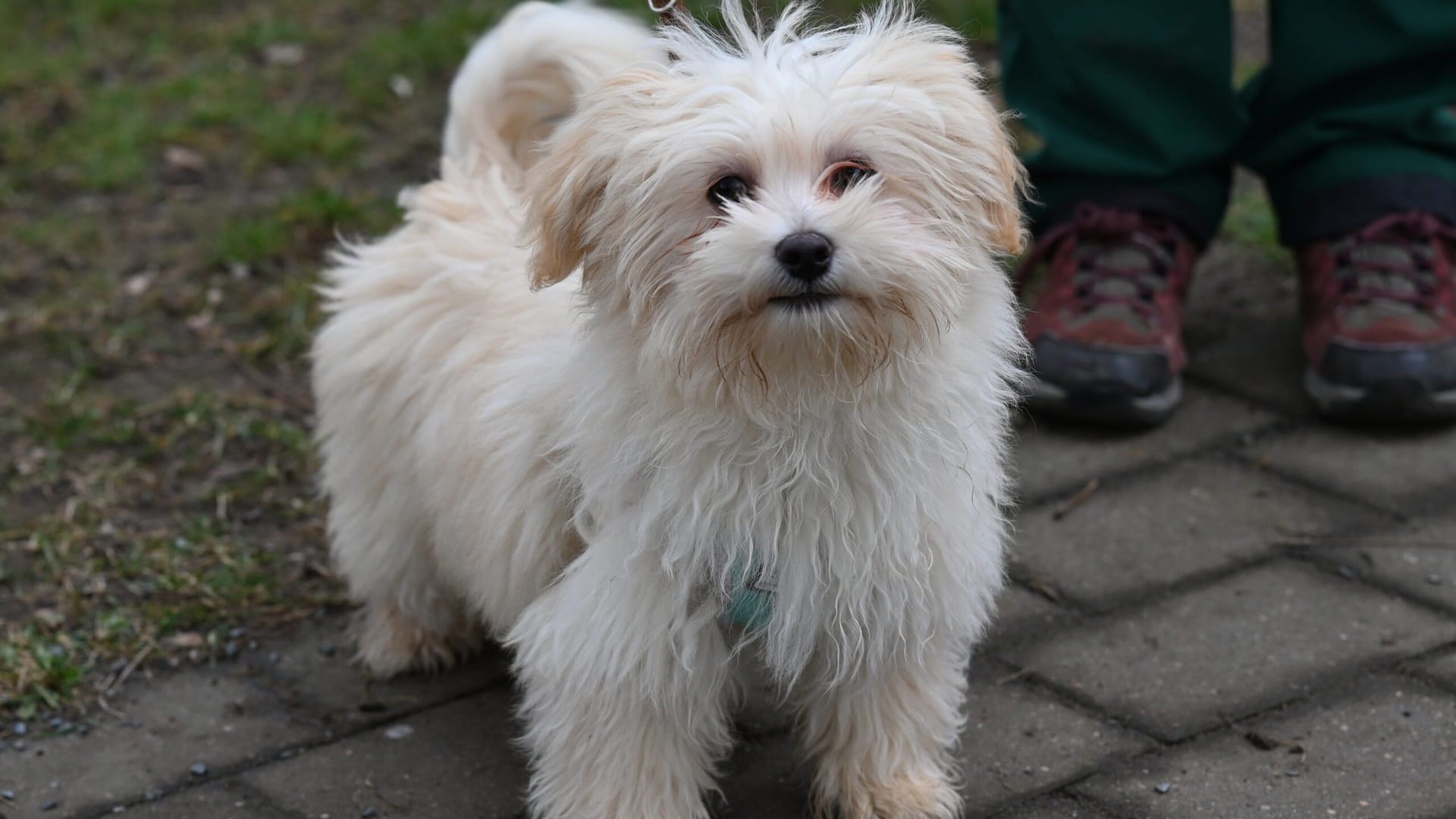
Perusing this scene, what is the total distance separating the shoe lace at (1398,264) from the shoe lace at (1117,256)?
347mm

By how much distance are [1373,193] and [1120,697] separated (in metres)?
1.44

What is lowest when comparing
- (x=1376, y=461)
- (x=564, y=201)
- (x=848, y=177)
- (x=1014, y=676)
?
(x=1014, y=676)

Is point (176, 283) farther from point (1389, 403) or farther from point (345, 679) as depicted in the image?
point (1389, 403)

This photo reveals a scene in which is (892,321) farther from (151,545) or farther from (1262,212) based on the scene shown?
(1262,212)

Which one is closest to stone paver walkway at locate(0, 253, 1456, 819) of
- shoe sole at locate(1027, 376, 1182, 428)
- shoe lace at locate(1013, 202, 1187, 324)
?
shoe sole at locate(1027, 376, 1182, 428)

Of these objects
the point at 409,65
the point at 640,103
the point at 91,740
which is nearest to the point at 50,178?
the point at 409,65

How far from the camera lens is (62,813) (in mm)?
2438

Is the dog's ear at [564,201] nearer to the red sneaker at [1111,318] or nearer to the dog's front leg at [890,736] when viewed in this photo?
the dog's front leg at [890,736]

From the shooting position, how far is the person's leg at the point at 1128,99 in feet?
11.3

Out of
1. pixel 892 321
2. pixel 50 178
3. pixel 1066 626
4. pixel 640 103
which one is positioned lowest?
pixel 50 178

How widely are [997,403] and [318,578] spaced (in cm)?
146

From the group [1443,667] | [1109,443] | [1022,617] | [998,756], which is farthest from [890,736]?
[1109,443]

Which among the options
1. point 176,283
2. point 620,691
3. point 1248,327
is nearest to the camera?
point 620,691

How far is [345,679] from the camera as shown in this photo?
282 cm
